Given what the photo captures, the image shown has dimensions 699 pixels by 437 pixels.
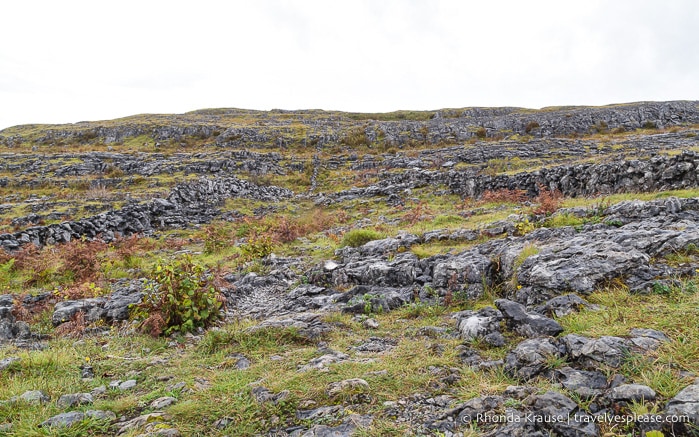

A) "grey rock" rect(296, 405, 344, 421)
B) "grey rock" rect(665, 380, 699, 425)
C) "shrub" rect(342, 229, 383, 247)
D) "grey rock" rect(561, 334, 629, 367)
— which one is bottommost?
"grey rock" rect(296, 405, 344, 421)

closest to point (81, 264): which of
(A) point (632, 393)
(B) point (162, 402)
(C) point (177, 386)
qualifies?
(C) point (177, 386)

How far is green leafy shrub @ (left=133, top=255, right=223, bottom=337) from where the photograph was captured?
6.82m

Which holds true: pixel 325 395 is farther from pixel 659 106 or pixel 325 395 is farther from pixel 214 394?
pixel 659 106

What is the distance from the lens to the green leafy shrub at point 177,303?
682 centimetres

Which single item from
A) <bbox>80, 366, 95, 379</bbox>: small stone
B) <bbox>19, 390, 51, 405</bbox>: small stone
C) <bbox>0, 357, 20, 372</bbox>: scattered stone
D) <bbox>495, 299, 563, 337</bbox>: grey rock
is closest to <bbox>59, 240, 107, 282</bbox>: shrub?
<bbox>0, 357, 20, 372</bbox>: scattered stone

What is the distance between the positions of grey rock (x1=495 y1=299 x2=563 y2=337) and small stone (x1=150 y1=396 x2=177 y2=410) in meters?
4.86

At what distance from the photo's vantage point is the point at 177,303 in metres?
6.99

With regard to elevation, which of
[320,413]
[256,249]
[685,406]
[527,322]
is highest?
[685,406]

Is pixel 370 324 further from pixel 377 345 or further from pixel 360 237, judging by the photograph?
pixel 360 237

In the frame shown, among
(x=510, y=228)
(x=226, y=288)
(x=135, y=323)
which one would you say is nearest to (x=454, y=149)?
(x=510, y=228)

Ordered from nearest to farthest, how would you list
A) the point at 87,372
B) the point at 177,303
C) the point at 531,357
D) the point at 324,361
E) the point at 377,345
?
the point at 531,357 → the point at 324,361 → the point at 87,372 → the point at 377,345 → the point at 177,303

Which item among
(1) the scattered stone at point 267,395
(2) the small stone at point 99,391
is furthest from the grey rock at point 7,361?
(1) the scattered stone at point 267,395

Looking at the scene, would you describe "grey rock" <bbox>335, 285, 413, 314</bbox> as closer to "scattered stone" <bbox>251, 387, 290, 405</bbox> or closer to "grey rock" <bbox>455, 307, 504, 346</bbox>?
"grey rock" <bbox>455, 307, 504, 346</bbox>

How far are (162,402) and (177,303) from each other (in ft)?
10.2
